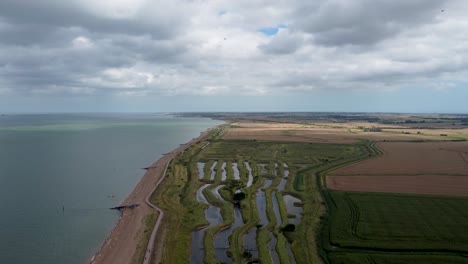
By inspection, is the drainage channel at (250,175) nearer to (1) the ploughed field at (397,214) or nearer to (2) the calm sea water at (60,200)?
(1) the ploughed field at (397,214)

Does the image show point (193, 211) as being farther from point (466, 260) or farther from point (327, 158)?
point (327, 158)

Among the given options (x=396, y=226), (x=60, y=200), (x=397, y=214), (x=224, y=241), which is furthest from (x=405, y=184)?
(x=60, y=200)

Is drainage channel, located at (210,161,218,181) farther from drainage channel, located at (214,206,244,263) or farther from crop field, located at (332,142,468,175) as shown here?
crop field, located at (332,142,468,175)

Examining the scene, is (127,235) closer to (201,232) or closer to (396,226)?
(201,232)

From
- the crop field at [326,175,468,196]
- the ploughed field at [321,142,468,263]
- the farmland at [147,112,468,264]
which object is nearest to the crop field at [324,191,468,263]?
the ploughed field at [321,142,468,263]

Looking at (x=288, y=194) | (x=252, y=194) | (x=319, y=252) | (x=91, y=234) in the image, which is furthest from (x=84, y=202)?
(x=319, y=252)
